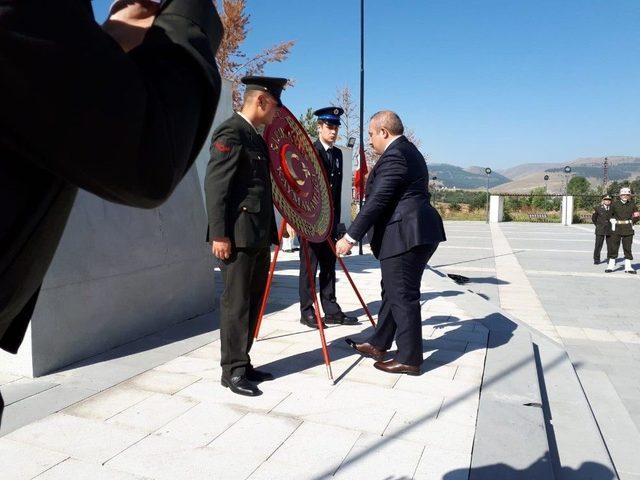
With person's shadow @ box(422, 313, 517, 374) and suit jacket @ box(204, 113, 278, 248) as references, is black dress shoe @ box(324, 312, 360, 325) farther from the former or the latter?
suit jacket @ box(204, 113, 278, 248)

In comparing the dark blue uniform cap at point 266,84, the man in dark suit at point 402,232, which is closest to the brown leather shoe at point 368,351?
Result: the man in dark suit at point 402,232

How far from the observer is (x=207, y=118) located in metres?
0.65

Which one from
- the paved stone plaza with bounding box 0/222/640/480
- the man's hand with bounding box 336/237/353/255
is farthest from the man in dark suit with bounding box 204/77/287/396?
the man's hand with bounding box 336/237/353/255

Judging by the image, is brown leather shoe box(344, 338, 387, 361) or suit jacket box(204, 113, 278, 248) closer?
suit jacket box(204, 113, 278, 248)

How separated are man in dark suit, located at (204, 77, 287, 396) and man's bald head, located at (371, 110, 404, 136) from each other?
817 mm

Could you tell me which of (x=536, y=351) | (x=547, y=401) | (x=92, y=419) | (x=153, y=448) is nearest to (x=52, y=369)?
(x=92, y=419)

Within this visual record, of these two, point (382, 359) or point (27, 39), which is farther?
point (382, 359)

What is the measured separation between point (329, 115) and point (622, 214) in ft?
31.0

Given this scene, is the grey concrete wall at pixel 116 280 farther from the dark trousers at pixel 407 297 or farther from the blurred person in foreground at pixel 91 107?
the blurred person in foreground at pixel 91 107

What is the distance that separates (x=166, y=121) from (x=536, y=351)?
4785 mm

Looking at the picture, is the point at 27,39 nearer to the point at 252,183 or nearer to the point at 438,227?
the point at 252,183

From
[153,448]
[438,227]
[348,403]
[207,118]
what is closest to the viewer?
[207,118]

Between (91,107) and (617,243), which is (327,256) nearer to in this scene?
(91,107)

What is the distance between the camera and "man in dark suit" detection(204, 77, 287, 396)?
3.23 m
